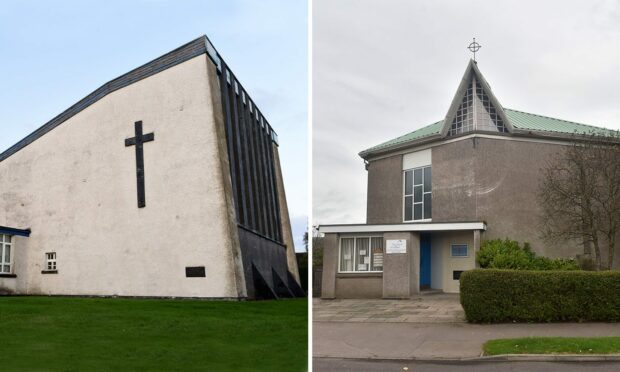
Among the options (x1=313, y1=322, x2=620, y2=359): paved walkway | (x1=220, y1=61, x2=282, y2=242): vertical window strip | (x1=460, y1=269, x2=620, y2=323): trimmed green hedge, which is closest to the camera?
(x1=313, y1=322, x2=620, y2=359): paved walkway

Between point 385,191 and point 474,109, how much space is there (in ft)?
15.4

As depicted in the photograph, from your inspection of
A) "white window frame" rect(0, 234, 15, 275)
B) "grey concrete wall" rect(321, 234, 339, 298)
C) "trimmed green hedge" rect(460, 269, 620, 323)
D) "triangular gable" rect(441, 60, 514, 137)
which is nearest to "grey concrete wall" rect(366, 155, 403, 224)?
"triangular gable" rect(441, 60, 514, 137)

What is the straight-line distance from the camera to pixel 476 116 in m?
23.3

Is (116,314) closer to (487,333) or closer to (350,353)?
(350,353)

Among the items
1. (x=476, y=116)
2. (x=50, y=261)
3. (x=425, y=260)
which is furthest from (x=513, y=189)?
(x=50, y=261)

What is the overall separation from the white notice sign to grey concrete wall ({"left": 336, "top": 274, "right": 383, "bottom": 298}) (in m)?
0.97

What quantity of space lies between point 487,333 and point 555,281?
243 cm

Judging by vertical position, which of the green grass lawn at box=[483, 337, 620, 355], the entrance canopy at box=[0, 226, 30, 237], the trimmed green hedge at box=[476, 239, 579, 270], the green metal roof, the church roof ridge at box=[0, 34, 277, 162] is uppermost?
the church roof ridge at box=[0, 34, 277, 162]

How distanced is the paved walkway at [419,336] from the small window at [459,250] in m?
8.01

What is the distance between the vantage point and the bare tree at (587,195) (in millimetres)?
20188

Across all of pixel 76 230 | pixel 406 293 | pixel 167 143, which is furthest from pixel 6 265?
pixel 406 293

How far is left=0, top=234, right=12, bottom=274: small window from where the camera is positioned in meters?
25.7

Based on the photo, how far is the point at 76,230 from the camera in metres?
25.1

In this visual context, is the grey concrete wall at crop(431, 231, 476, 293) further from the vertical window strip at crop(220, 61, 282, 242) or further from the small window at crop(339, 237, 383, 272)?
the vertical window strip at crop(220, 61, 282, 242)
